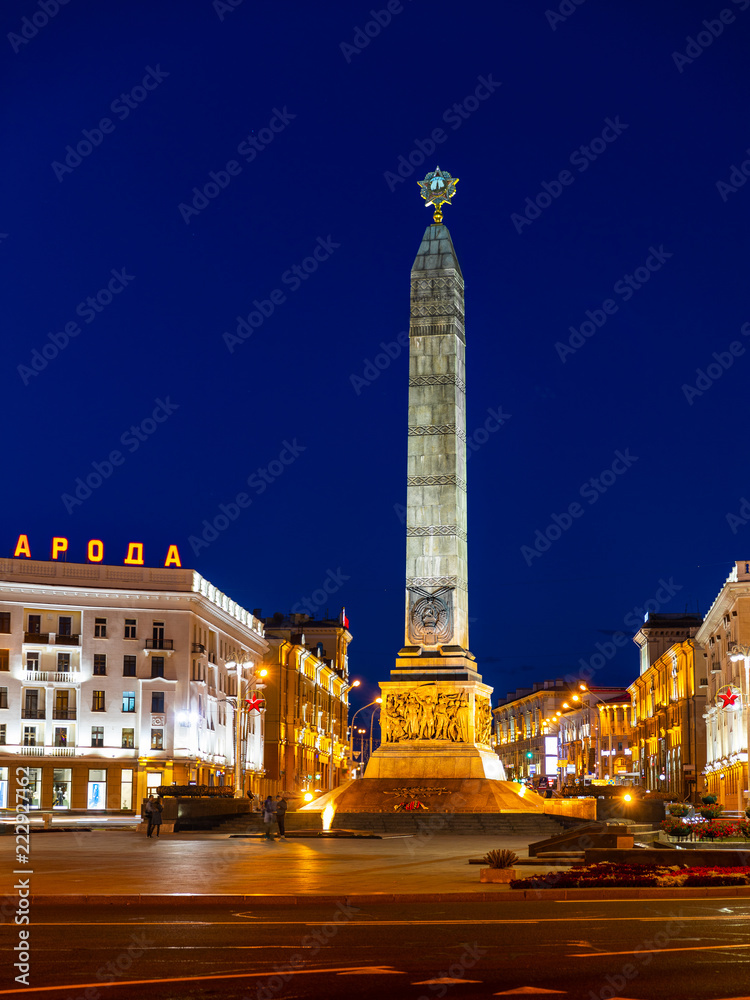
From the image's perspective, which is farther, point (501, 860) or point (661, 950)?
point (501, 860)

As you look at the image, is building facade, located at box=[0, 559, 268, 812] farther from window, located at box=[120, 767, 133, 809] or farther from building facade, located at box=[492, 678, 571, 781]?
building facade, located at box=[492, 678, 571, 781]

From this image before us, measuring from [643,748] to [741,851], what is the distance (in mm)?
109038

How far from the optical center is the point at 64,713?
75.6 meters

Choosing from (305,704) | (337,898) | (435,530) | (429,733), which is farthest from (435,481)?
(305,704)

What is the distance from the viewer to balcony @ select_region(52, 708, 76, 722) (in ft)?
247

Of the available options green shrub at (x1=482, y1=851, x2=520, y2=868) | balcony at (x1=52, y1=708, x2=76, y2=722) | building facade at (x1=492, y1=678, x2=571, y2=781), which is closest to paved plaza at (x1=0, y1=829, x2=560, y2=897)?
green shrub at (x1=482, y1=851, x2=520, y2=868)

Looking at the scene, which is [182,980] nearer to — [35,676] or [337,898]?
[337,898]

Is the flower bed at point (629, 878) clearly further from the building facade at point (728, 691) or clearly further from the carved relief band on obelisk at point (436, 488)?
the building facade at point (728, 691)

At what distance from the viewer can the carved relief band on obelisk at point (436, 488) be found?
49.3 metres

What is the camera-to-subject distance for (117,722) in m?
76.2

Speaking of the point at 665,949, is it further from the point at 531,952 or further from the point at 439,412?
the point at 439,412

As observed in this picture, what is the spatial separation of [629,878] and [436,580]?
2923 cm

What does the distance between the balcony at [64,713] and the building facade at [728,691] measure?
3866 cm

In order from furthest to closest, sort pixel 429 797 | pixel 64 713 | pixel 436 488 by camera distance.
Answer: pixel 64 713
pixel 436 488
pixel 429 797
